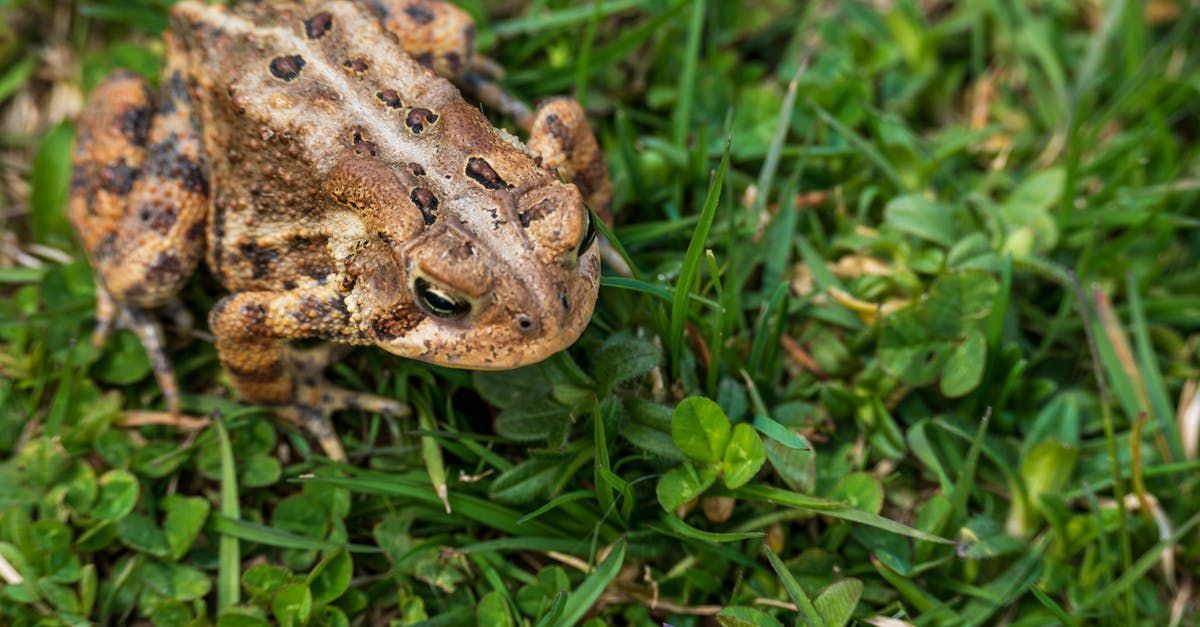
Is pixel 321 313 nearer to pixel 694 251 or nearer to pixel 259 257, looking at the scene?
pixel 259 257

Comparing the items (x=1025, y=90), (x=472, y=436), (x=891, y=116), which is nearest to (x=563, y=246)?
(x=472, y=436)

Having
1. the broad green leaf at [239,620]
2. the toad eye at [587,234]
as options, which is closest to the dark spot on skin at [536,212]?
the toad eye at [587,234]

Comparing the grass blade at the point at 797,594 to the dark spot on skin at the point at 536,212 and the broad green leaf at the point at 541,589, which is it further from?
the dark spot on skin at the point at 536,212

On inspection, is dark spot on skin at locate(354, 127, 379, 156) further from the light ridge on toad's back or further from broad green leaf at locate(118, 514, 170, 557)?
broad green leaf at locate(118, 514, 170, 557)

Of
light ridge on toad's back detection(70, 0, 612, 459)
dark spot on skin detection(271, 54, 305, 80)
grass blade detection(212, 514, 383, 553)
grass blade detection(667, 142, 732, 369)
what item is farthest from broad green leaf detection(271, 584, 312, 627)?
dark spot on skin detection(271, 54, 305, 80)

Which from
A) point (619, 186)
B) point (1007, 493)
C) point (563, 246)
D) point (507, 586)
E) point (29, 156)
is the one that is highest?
point (563, 246)

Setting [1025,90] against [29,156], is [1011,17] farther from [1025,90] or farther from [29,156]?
[29,156]
